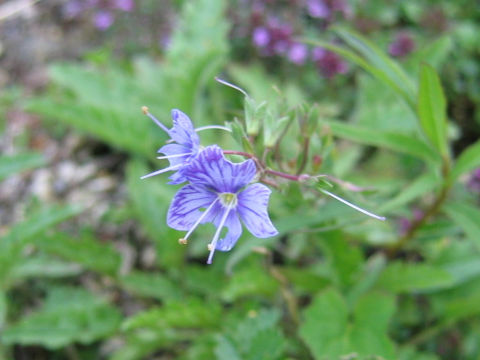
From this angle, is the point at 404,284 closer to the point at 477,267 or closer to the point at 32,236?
the point at 477,267

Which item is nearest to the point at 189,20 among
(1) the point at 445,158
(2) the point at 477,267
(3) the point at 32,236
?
(3) the point at 32,236

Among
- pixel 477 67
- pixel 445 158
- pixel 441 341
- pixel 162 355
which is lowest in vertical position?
pixel 162 355

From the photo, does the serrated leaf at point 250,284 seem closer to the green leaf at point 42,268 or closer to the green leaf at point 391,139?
the green leaf at point 391,139

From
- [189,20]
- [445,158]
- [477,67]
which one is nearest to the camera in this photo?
[445,158]

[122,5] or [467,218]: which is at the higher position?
[122,5]

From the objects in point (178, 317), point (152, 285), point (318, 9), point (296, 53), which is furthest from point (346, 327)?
point (318, 9)

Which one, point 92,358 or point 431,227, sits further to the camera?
point 92,358

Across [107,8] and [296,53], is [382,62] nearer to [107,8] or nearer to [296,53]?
[296,53]
